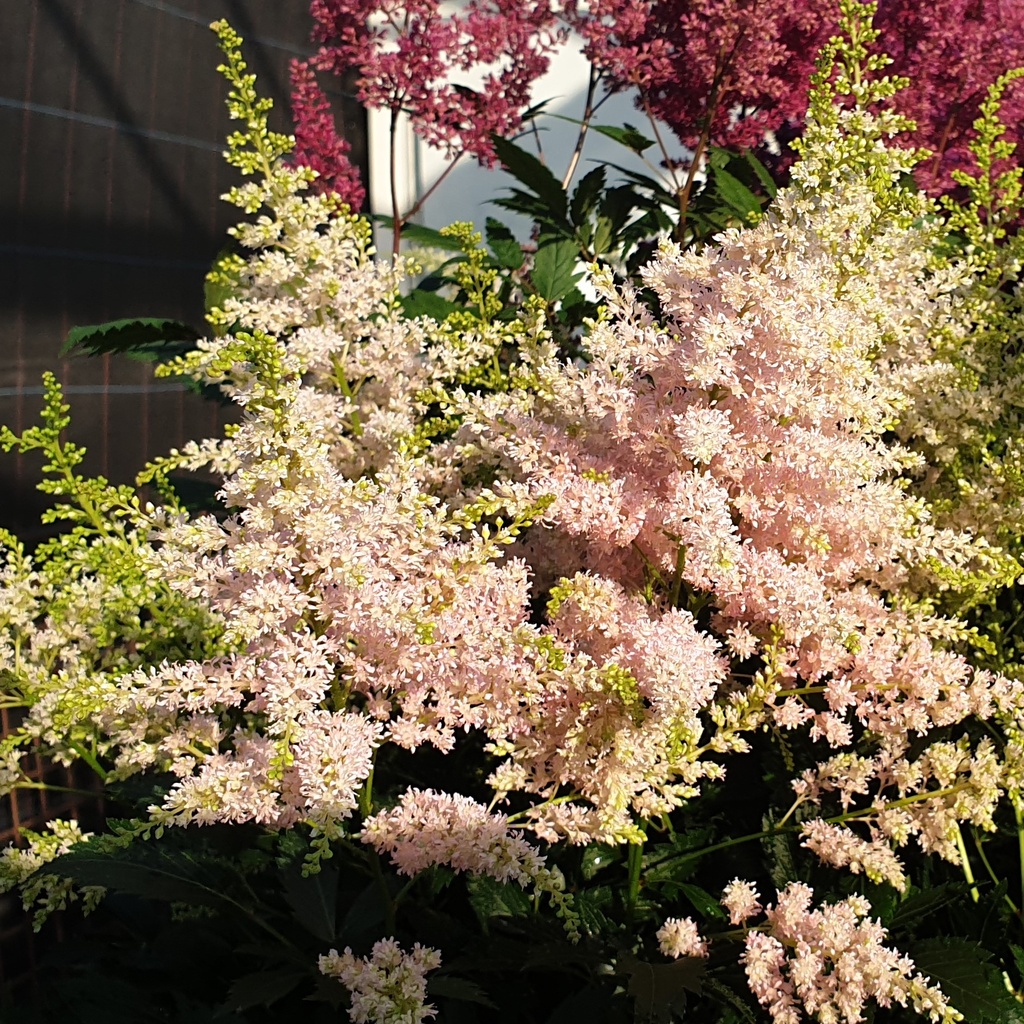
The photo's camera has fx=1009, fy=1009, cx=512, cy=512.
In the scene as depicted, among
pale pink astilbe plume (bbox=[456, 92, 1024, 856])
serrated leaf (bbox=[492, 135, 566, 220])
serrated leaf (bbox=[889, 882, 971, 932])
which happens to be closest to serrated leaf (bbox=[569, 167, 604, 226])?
serrated leaf (bbox=[492, 135, 566, 220])

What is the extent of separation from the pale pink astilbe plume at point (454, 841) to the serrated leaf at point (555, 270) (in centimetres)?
71

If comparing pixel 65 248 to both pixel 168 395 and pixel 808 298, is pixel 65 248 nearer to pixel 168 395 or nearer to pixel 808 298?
pixel 168 395

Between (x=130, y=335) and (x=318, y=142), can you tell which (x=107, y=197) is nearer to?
(x=318, y=142)

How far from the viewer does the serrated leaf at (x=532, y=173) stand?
1.36 m

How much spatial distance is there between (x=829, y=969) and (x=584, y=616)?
39 centimetres

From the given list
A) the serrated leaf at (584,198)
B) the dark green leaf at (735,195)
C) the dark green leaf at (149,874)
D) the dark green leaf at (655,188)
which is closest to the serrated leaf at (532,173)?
the serrated leaf at (584,198)

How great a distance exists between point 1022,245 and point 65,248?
2527 millimetres

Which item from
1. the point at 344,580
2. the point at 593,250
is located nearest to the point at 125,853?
the point at 344,580

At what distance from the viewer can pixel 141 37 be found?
2998 mm

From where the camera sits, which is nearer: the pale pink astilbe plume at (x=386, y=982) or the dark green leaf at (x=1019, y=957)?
the pale pink astilbe plume at (x=386, y=982)

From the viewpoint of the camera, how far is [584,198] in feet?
4.65

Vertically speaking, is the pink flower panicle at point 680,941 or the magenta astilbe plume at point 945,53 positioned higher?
the magenta astilbe plume at point 945,53

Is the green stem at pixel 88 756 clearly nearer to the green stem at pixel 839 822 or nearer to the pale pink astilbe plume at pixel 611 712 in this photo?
the pale pink astilbe plume at pixel 611 712

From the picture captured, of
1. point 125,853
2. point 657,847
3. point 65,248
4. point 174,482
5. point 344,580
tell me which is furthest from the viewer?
point 65,248
